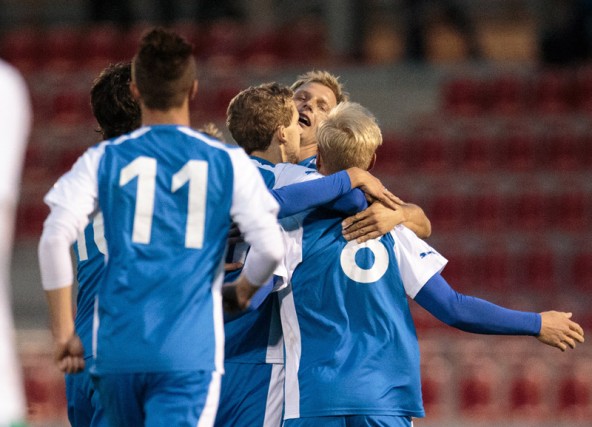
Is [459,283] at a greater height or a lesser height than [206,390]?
lesser

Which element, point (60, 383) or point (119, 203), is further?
point (60, 383)

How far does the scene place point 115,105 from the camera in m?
4.65

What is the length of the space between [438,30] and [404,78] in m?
1.93

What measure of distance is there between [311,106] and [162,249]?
2000mm

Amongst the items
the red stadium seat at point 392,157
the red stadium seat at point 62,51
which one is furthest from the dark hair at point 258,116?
the red stadium seat at point 62,51

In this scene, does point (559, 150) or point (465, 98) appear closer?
point (559, 150)

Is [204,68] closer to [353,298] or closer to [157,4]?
[157,4]

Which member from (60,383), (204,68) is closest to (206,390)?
(60,383)

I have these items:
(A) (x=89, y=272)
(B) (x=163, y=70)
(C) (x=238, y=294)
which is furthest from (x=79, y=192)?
(A) (x=89, y=272)

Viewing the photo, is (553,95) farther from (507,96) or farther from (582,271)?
(582,271)

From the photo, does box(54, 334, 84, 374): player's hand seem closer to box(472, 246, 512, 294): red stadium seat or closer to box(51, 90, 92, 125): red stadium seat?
box(472, 246, 512, 294): red stadium seat

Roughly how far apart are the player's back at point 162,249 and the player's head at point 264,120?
3.75ft

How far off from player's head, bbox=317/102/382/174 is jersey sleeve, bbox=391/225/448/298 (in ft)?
1.07

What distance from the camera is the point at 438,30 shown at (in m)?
18.3
